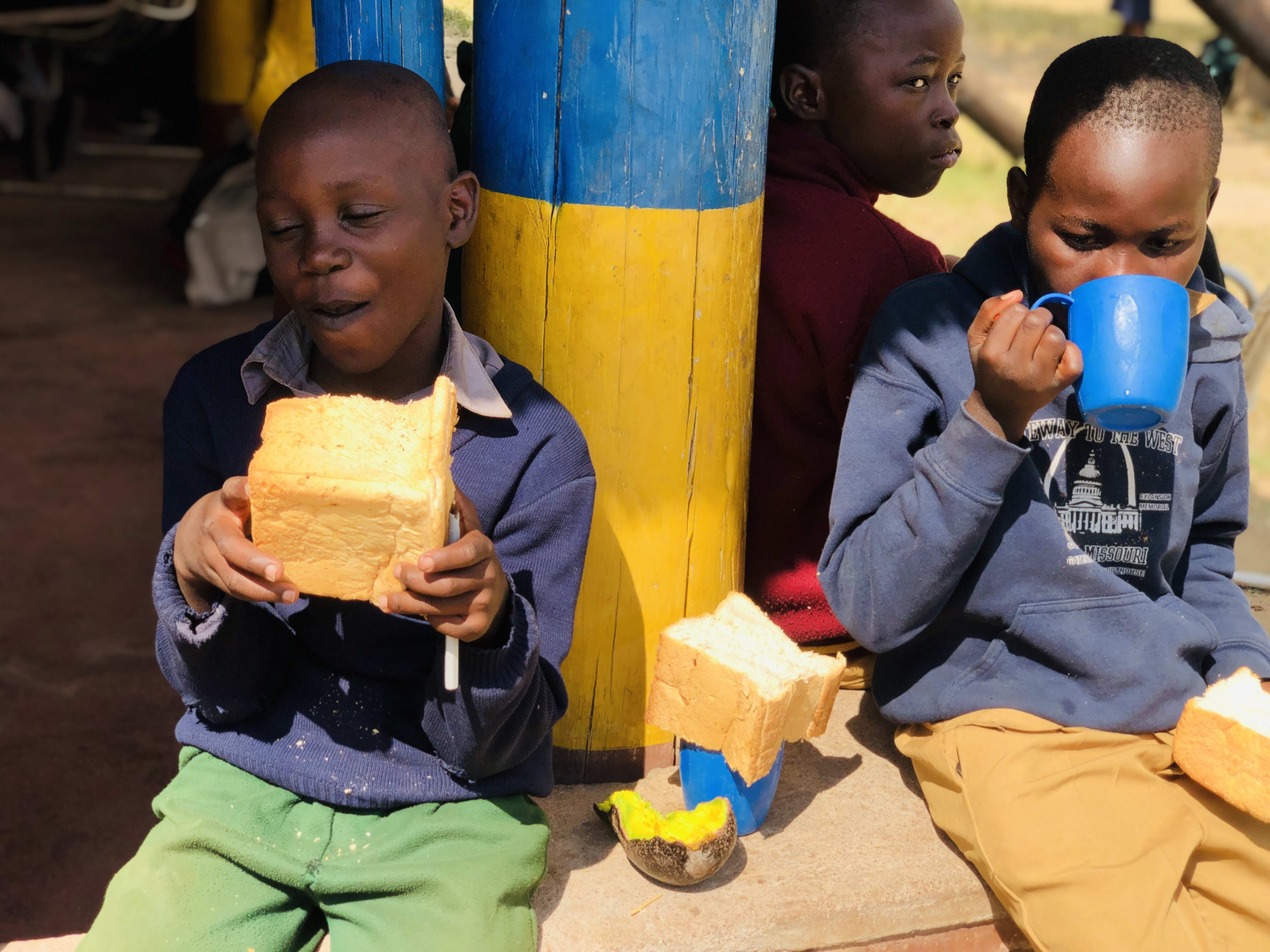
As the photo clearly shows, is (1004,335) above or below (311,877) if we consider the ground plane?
above

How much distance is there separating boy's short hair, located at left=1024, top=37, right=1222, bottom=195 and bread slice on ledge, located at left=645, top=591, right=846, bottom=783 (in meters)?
0.99

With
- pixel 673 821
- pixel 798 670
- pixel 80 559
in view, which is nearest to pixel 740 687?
pixel 798 670

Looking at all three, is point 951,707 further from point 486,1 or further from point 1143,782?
point 486,1

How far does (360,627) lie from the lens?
206cm

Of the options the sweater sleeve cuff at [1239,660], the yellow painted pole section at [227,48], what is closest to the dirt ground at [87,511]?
the yellow painted pole section at [227,48]

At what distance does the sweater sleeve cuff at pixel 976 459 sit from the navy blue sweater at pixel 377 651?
2.01ft

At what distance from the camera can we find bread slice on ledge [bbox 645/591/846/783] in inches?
88.2

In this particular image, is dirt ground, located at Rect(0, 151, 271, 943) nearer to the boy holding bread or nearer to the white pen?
the boy holding bread

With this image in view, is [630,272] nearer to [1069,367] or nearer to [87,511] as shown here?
[1069,367]

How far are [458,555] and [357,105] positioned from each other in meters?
0.81

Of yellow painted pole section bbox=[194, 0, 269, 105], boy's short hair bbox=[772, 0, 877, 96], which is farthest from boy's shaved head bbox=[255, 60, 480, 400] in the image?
yellow painted pole section bbox=[194, 0, 269, 105]

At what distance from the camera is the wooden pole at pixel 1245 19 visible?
470 centimetres

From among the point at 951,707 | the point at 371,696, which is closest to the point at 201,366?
the point at 371,696

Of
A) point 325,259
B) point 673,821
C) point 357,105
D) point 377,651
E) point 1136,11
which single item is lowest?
point 673,821
